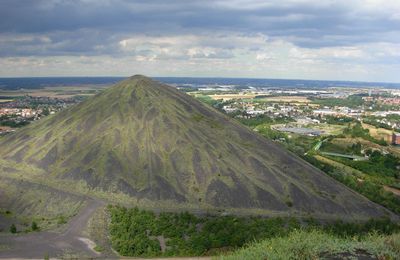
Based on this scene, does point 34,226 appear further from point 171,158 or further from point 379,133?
point 379,133

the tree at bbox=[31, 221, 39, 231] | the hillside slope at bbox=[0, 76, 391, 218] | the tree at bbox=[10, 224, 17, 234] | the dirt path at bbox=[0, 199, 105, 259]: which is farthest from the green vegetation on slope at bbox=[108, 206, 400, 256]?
the tree at bbox=[10, 224, 17, 234]

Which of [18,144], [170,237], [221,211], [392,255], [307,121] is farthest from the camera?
[307,121]

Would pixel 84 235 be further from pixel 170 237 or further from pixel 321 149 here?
pixel 321 149

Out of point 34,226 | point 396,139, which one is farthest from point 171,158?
point 396,139

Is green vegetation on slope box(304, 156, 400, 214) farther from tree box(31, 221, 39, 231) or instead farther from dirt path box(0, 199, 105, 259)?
tree box(31, 221, 39, 231)

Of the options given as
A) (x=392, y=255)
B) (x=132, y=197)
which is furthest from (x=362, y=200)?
(x=392, y=255)

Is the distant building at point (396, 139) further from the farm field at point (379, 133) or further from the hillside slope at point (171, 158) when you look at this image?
the hillside slope at point (171, 158)
